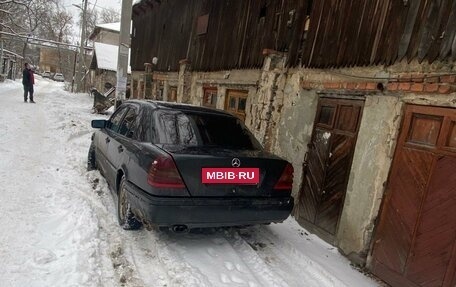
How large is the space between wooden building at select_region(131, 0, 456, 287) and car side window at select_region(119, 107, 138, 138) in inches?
102

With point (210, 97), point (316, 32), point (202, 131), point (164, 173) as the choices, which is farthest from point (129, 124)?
point (210, 97)

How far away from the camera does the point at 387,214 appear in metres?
3.66

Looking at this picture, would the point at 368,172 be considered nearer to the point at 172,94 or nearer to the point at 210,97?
the point at 210,97

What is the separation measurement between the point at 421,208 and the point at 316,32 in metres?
3.17

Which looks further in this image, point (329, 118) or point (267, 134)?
point (267, 134)

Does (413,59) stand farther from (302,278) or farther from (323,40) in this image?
(302,278)

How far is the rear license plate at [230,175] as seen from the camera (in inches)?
130

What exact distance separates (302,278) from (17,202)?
11.8 feet

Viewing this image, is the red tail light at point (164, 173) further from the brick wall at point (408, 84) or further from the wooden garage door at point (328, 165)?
the brick wall at point (408, 84)

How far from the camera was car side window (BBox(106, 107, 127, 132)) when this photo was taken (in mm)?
4903

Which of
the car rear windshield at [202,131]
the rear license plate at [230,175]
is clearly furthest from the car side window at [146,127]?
the rear license plate at [230,175]

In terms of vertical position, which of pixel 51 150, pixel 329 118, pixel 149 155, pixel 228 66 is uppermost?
pixel 228 66

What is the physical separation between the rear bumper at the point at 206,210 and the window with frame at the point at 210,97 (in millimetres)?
5722

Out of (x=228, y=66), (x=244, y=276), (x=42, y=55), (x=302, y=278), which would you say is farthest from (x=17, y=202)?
(x=42, y=55)
